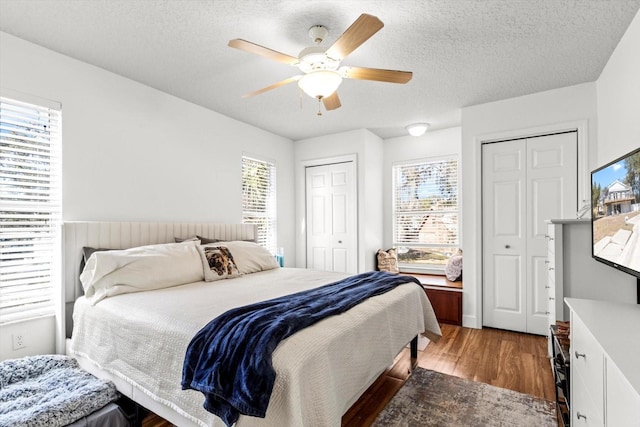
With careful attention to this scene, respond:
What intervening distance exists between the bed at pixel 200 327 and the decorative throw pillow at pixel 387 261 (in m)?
1.95

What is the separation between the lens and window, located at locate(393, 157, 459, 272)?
477cm

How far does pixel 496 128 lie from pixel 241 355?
11.9 ft

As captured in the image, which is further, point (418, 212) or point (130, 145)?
point (418, 212)

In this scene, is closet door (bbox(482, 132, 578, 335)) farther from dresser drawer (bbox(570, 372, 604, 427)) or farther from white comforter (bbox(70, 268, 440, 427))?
dresser drawer (bbox(570, 372, 604, 427))

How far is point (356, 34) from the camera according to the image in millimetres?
1807

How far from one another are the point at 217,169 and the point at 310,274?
1.86 metres

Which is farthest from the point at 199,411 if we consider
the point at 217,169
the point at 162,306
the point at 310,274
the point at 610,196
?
the point at 217,169

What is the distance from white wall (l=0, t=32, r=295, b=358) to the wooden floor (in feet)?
6.22

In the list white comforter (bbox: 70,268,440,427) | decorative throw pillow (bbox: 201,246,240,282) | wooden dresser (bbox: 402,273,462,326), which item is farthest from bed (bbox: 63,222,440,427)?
wooden dresser (bbox: 402,273,462,326)

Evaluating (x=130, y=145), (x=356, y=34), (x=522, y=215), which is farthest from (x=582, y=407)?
(x=130, y=145)

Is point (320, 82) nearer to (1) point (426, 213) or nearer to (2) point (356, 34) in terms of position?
(2) point (356, 34)

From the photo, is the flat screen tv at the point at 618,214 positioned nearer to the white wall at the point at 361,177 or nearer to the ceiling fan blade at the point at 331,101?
the ceiling fan blade at the point at 331,101

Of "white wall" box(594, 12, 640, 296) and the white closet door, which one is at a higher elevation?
"white wall" box(594, 12, 640, 296)

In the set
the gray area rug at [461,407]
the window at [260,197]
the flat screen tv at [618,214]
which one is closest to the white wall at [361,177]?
the window at [260,197]
